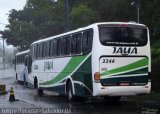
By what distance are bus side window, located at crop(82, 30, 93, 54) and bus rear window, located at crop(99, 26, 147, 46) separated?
0.57m

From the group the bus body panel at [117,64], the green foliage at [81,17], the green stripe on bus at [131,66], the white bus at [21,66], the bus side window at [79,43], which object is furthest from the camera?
the white bus at [21,66]

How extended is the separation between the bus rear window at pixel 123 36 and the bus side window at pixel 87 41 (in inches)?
22.6

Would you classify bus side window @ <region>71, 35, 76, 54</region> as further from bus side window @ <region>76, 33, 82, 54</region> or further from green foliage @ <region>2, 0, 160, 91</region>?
green foliage @ <region>2, 0, 160, 91</region>

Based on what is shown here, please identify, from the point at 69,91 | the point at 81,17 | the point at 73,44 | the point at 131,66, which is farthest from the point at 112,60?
the point at 81,17

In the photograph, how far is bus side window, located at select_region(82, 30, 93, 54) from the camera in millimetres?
17906

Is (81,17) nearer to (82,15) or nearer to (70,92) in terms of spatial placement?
(82,15)

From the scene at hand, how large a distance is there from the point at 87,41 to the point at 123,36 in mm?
1512

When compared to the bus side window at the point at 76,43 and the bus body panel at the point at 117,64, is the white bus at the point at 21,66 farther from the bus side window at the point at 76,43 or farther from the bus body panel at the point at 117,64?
the bus body panel at the point at 117,64

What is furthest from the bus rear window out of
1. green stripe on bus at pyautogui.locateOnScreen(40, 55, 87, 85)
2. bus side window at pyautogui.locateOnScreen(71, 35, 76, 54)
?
bus side window at pyautogui.locateOnScreen(71, 35, 76, 54)

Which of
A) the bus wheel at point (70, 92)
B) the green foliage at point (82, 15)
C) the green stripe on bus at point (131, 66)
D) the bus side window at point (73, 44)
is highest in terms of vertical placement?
the green foliage at point (82, 15)

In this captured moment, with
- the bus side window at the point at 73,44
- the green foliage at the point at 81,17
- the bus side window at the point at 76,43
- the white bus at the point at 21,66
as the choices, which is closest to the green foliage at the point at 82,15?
the green foliage at the point at 81,17

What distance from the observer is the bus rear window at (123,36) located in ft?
57.8

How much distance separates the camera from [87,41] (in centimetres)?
1827

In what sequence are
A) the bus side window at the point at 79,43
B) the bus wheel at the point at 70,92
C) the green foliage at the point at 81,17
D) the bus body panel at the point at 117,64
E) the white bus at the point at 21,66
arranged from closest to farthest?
1. the bus body panel at the point at 117,64
2. the bus side window at the point at 79,43
3. the bus wheel at the point at 70,92
4. the green foliage at the point at 81,17
5. the white bus at the point at 21,66
